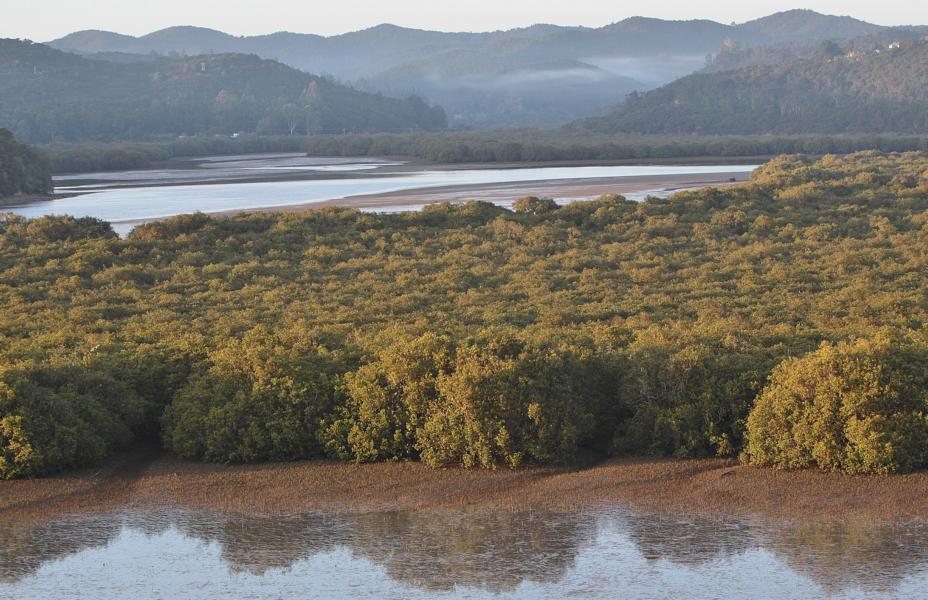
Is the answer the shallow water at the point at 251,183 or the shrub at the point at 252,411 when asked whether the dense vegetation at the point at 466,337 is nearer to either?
the shrub at the point at 252,411

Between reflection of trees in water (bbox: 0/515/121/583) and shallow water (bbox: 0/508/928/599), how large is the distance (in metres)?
0.03

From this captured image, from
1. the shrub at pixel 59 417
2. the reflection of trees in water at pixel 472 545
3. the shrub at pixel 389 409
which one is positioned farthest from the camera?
the shrub at pixel 389 409

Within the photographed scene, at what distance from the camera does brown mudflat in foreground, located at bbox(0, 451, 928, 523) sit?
17.7 meters

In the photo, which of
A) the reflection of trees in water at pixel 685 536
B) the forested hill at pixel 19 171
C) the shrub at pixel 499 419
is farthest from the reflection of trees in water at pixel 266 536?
the forested hill at pixel 19 171

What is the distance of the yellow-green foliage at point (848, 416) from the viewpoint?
18516mm

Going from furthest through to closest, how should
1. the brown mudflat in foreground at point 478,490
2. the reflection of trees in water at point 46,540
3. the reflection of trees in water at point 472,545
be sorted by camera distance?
the brown mudflat in foreground at point 478,490 → the reflection of trees in water at point 46,540 → the reflection of trees in water at point 472,545

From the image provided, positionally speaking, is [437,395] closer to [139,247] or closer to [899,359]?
[899,359]

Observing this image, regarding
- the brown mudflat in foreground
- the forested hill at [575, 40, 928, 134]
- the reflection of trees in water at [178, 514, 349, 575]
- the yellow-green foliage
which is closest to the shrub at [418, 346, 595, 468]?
the brown mudflat in foreground

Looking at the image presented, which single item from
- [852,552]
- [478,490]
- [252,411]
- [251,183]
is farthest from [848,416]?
[251,183]

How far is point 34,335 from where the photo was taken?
27953 mm

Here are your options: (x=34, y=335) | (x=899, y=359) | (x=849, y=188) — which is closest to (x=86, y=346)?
(x=34, y=335)

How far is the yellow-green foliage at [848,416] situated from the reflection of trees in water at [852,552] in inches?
80.3

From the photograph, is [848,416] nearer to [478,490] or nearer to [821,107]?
[478,490]

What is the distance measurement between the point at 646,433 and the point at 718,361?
1806 mm
